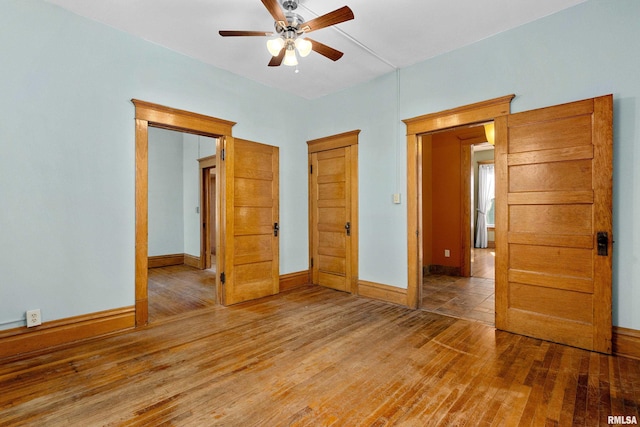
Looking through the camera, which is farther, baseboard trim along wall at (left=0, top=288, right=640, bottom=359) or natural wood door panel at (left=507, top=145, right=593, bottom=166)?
natural wood door panel at (left=507, top=145, right=593, bottom=166)

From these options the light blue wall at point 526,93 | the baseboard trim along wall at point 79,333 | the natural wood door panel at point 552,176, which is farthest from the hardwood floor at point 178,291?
the natural wood door panel at point 552,176

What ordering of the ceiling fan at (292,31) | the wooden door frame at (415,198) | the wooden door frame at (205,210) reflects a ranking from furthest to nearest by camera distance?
the wooden door frame at (205,210) → the wooden door frame at (415,198) → the ceiling fan at (292,31)

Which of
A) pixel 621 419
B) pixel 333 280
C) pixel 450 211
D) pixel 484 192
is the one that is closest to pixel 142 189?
pixel 333 280

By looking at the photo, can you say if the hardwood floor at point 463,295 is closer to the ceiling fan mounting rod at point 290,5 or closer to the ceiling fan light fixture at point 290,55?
the ceiling fan light fixture at point 290,55

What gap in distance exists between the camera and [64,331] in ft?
9.00

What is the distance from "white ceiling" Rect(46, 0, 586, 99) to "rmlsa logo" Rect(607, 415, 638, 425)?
127 inches

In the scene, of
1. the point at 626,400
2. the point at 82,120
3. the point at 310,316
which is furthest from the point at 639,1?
the point at 82,120

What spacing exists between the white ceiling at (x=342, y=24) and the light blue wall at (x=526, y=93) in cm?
19

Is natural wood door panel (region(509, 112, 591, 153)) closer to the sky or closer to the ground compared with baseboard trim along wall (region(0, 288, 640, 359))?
closer to the sky

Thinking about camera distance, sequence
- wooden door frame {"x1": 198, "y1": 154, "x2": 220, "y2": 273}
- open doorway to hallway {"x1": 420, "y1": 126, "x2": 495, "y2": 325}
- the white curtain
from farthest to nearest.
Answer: the white curtain < wooden door frame {"x1": 198, "y1": 154, "x2": 220, "y2": 273} < open doorway to hallway {"x1": 420, "y1": 126, "x2": 495, "y2": 325}

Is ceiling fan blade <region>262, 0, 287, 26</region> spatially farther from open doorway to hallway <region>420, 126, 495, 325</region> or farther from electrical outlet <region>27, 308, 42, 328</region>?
open doorway to hallway <region>420, 126, 495, 325</region>

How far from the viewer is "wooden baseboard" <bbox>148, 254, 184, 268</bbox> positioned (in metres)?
6.42

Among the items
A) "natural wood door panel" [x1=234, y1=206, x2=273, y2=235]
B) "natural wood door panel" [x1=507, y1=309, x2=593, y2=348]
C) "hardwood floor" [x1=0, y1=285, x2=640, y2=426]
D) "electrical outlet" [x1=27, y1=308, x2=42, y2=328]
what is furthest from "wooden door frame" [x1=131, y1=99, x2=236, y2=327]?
"natural wood door panel" [x1=507, y1=309, x2=593, y2=348]

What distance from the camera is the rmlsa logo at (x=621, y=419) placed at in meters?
1.70
